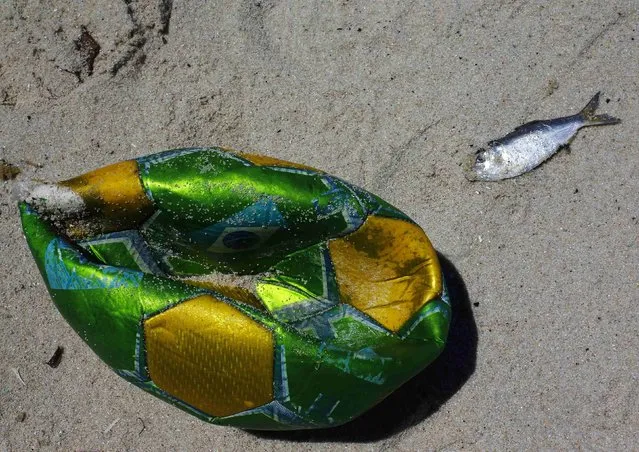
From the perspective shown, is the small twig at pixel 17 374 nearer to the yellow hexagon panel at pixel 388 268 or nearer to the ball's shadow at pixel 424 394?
the ball's shadow at pixel 424 394

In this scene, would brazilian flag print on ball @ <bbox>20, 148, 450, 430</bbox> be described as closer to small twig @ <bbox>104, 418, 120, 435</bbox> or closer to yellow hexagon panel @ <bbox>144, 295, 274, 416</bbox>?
yellow hexagon panel @ <bbox>144, 295, 274, 416</bbox>

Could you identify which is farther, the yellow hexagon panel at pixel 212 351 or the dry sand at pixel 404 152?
the dry sand at pixel 404 152

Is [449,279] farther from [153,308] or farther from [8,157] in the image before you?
[8,157]

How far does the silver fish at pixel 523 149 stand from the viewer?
2.46m

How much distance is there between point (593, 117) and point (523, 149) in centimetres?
30

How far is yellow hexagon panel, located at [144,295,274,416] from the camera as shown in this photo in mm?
1694

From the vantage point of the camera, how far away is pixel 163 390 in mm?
1811

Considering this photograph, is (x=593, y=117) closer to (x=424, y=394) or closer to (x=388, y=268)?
(x=388, y=268)

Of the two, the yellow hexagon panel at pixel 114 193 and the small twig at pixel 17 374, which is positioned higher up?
the yellow hexagon panel at pixel 114 193

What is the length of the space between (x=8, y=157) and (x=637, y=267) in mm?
2252

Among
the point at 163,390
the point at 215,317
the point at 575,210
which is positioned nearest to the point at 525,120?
the point at 575,210

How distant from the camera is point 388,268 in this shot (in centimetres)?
201

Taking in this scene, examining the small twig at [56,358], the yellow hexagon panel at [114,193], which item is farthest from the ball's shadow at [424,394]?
the yellow hexagon panel at [114,193]

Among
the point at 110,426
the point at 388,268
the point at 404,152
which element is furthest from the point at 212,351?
the point at 404,152
